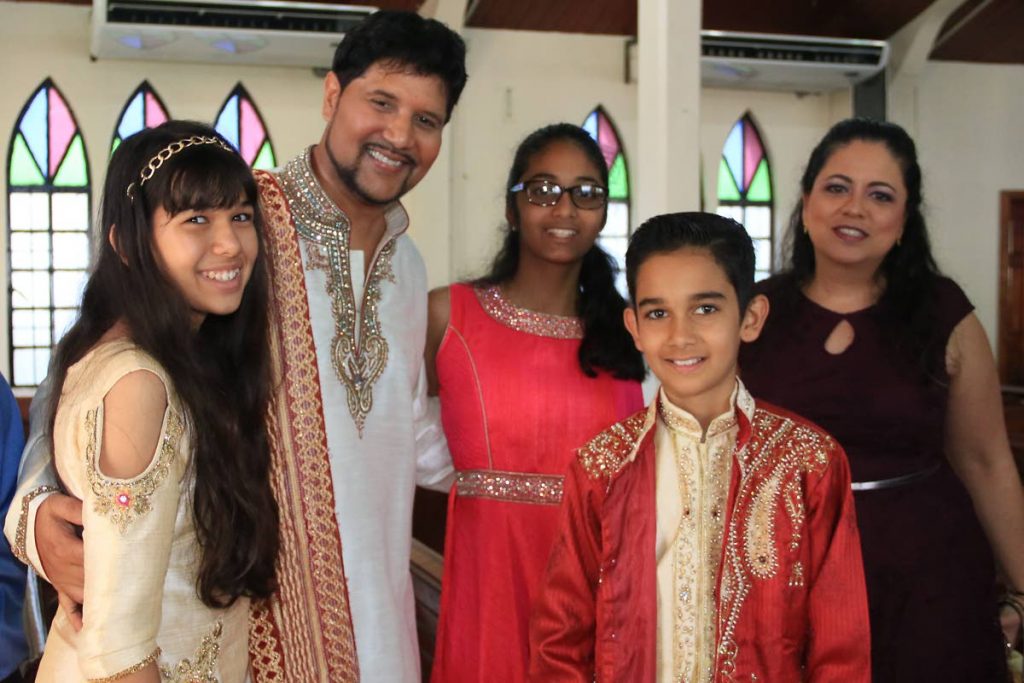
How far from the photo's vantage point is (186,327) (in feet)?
4.80

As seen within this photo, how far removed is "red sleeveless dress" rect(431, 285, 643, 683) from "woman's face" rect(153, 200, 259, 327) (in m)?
0.73

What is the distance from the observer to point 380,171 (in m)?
1.84

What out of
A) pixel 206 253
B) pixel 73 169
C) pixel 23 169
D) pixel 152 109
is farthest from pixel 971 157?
pixel 206 253

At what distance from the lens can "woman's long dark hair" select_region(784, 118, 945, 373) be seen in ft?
6.70

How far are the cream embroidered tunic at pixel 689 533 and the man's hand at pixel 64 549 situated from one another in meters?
0.83

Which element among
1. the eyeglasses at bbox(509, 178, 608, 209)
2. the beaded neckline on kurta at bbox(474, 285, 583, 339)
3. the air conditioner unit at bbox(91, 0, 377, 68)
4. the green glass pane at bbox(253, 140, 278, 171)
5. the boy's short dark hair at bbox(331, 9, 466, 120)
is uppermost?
the air conditioner unit at bbox(91, 0, 377, 68)

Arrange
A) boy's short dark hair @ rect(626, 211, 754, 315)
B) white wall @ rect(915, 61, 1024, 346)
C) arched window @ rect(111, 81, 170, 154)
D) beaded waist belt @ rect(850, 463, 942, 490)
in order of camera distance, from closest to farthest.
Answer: boy's short dark hair @ rect(626, 211, 754, 315)
beaded waist belt @ rect(850, 463, 942, 490)
arched window @ rect(111, 81, 170, 154)
white wall @ rect(915, 61, 1024, 346)

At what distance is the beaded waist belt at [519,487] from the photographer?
2143 mm

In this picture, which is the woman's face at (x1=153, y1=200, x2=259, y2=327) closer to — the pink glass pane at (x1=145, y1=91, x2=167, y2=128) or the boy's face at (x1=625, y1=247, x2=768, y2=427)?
the boy's face at (x1=625, y1=247, x2=768, y2=427)

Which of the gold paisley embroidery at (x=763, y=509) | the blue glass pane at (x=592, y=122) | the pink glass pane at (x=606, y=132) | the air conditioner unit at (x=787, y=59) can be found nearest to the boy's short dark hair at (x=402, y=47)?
the gold paisley embroidery at (x=763, y=509)

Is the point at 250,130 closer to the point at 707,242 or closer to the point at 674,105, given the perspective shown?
the point at 674,105

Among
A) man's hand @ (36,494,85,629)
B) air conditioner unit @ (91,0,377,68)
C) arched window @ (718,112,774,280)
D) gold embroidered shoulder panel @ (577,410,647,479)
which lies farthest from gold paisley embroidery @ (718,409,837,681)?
arched window @ (718,112,774,280)

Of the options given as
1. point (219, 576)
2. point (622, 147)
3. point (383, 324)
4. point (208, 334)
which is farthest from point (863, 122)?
point (622, 147)

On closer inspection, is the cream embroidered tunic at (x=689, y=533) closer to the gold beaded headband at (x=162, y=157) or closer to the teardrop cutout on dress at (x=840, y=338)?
the teardrop cutout on dress at (x=840, y=338)
